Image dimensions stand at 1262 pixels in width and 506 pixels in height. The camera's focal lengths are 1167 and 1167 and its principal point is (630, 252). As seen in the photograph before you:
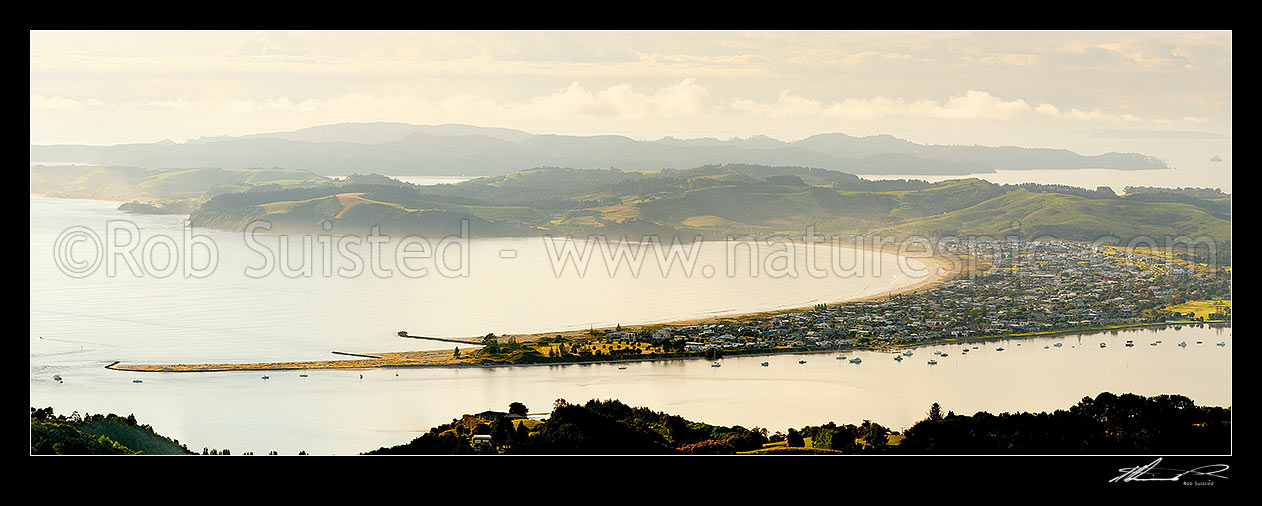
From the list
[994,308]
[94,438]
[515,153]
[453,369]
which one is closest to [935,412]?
[453,369]

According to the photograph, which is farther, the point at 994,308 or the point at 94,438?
the point at 994,308

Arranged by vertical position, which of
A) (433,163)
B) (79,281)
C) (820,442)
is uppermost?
(433,163)

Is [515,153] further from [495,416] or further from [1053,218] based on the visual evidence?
[1053,218]

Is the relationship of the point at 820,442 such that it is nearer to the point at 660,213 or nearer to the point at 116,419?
the point at 116,419

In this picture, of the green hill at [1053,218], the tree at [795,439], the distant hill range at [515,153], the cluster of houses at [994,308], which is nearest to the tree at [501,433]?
the tree at [795,439]
